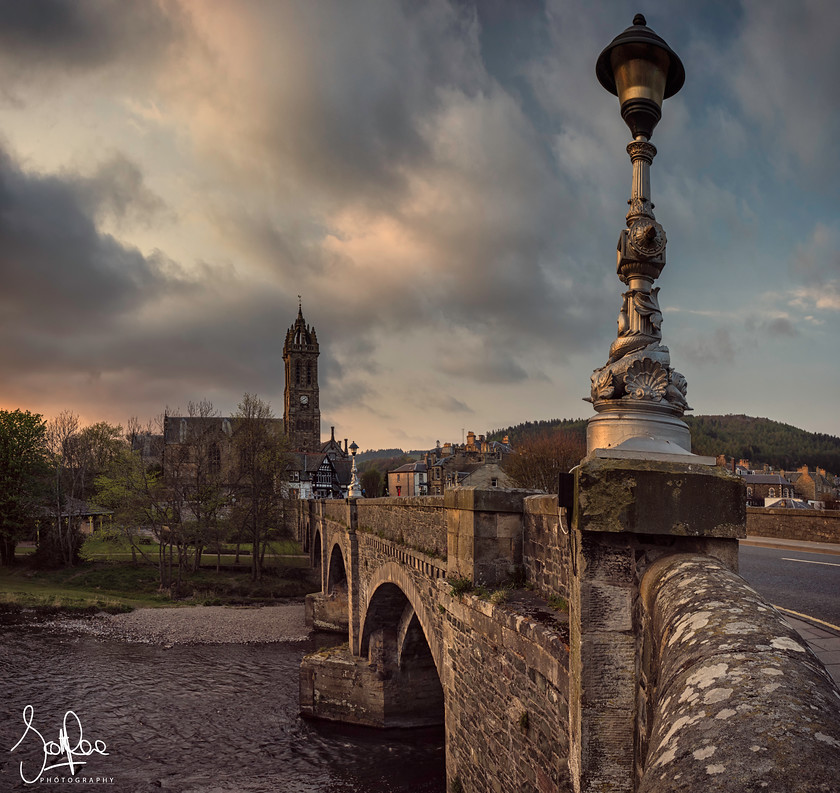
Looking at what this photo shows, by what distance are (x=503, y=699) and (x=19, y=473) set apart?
4848 cm

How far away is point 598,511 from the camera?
338cm

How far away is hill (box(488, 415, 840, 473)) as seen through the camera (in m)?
128

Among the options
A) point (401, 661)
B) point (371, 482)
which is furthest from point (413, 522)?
point (371, 482)

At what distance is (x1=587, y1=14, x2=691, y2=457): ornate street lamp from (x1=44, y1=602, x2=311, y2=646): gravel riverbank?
2709 centimetres

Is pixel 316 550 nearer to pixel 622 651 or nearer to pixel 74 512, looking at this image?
pixel 74 512

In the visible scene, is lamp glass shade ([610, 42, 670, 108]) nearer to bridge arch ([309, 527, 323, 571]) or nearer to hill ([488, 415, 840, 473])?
bridge arch ([309, 527, 323, 571])

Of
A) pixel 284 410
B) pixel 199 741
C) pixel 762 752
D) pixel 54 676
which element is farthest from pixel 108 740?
pixel 284 410

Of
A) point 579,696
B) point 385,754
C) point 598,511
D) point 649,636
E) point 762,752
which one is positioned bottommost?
point 385,754

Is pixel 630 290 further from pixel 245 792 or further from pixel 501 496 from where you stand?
pixel 245 792

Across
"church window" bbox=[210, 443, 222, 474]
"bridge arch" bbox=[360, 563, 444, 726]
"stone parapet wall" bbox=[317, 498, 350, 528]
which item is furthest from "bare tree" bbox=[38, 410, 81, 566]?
"bridge arch" bbox=[360, 563, 444, 726]

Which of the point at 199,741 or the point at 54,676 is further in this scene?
the point at 54,676

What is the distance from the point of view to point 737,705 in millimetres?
1620

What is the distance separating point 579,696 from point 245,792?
13605 millimetres

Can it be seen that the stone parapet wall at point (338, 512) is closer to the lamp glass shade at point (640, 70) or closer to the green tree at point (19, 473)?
the lamp glass shade at point (640, 70)
